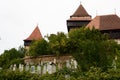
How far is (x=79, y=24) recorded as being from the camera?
48.9 meters

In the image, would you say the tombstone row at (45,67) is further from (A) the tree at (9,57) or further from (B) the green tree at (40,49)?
(A) the tree at (9,57)

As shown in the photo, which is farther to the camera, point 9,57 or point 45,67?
point 9,57

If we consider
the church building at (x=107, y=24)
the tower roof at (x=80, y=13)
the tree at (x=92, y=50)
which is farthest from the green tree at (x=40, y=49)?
the tower roof at (x=80, y=13)

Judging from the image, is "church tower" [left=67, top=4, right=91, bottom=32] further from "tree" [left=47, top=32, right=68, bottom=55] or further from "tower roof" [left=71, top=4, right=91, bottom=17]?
"tree" [left=47, top=32, right=68, bottom=55]

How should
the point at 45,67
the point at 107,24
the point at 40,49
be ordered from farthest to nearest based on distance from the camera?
1. the point at 107,24
2. the point at 40,49
3. the point at 45,67

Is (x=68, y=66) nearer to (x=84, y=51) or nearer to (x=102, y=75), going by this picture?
(x=84, y=51)

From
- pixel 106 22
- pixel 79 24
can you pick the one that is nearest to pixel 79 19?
pixel 79 24

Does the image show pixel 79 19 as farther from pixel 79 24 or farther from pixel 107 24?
pixel 107 24

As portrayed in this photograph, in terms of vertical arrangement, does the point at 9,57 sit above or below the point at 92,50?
below

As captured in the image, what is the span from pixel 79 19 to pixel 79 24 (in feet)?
2.59

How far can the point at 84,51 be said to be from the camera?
30.4 meters

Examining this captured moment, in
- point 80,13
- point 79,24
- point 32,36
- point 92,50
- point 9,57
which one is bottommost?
point 9,57

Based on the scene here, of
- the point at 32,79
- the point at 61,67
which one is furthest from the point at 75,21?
the point at 32,79

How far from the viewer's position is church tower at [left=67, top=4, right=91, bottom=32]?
48.6m
